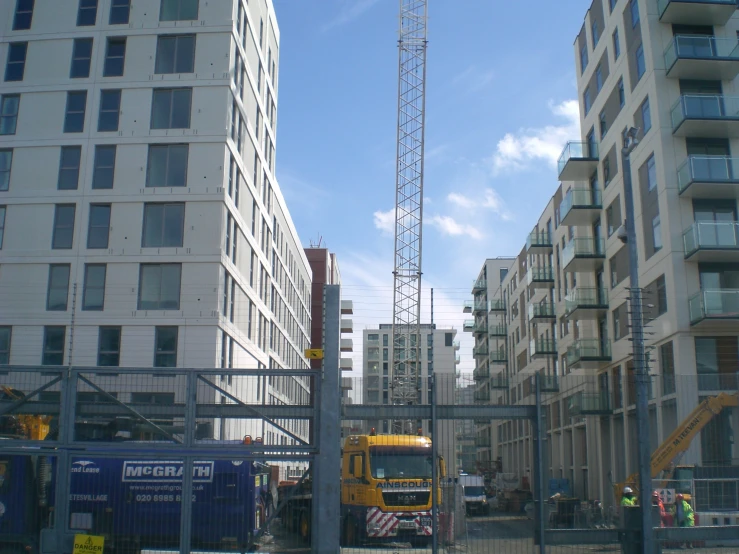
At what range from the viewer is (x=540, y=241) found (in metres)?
56.7

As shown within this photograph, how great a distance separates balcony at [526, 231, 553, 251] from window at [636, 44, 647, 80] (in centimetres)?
2209

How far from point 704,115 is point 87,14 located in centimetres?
→ 3003

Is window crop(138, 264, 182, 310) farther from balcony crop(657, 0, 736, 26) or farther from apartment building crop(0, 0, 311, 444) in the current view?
balcony crop(657, 0, 736, 26)

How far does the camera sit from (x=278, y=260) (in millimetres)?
56688

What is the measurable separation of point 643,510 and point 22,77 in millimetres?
37106

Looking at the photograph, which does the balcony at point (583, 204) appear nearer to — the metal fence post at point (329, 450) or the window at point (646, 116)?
the window at point (646, 116)

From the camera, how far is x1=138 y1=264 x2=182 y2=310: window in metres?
36.3

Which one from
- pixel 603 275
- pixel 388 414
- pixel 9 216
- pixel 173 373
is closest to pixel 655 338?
pixel 603 275

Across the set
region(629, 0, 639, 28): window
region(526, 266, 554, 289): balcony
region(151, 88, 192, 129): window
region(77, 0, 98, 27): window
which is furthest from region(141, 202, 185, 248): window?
Result: region(526, 266, 554, 289): balcony

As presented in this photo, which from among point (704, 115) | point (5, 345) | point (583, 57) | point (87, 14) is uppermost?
point (583, 57)

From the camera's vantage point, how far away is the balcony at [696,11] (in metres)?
32.1

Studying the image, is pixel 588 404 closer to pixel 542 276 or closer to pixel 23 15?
pixel 23 15

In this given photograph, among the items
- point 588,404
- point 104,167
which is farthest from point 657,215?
point 104,167

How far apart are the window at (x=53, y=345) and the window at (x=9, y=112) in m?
10.4
